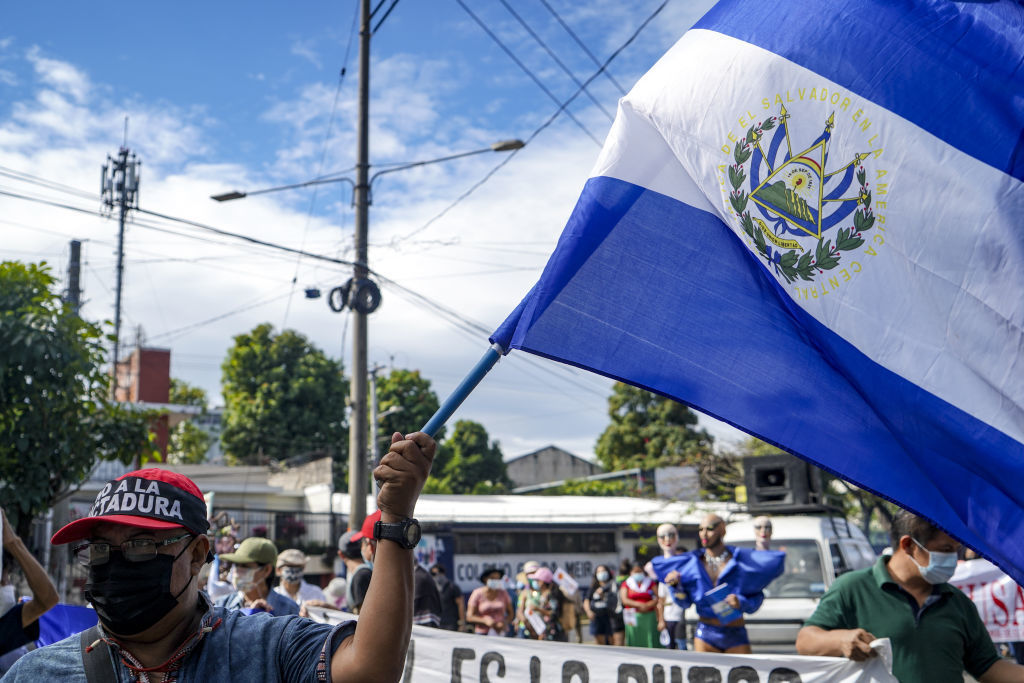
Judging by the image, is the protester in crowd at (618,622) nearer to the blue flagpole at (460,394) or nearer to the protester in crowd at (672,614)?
the protester in crowd at (672,614)

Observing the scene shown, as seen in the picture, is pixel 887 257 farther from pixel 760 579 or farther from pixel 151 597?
pixel 760 579

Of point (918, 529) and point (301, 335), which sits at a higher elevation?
point (301, 335)

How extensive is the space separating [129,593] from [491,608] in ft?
41.4

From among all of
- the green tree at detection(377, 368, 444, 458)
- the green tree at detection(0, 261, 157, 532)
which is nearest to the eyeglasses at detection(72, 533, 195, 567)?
the green tree at detection(0, 261, 157, 532)

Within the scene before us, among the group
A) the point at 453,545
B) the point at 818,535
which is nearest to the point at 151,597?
the point at 818,535

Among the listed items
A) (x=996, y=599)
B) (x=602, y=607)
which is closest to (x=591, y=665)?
(x=996, y=599)

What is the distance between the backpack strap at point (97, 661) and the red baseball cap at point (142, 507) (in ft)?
0.75

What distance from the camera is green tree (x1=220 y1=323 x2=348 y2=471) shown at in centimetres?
4916

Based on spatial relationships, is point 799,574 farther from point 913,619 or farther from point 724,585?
point 913,619

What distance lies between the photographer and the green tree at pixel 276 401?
4916 centimetres

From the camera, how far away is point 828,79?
3.51 meters

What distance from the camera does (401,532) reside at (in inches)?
86.0

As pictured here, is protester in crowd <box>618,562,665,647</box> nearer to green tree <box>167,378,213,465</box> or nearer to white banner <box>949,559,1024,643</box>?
white banner <box>949,559,1024,643</box>

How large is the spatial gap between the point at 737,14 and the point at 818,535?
11.5 metres
